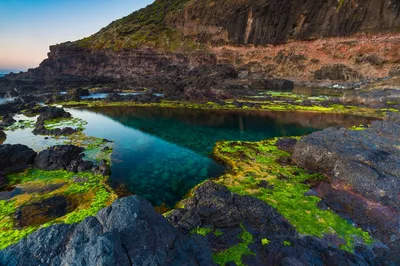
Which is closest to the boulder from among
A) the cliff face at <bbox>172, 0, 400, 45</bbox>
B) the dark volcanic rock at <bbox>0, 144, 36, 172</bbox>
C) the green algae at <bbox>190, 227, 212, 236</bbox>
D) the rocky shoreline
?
the rocky shoreline

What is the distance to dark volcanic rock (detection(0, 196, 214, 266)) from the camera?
282 inches

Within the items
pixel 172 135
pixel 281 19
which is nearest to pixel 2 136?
pixel 172 135

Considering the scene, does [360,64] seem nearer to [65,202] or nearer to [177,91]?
[177,91]

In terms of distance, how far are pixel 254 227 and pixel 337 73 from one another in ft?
310

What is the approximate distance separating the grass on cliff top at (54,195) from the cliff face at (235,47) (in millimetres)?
50740

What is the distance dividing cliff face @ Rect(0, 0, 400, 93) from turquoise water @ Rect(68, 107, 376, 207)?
88.0ft

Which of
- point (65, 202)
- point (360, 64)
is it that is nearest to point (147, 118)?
point (65, 202)

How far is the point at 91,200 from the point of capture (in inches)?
665

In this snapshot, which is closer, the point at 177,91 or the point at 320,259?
the point at 320,259

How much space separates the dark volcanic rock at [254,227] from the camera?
10664mm

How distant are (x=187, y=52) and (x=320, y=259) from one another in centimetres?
12084

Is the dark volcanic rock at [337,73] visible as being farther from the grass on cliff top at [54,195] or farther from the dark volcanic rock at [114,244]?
the dark volcanic rock at [114,244]

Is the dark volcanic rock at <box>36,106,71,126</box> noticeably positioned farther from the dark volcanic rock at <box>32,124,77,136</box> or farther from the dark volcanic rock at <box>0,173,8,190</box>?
the dark volcanic rock at <box>0,173,8,190</box>

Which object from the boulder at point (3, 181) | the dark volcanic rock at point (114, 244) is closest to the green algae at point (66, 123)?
the boulder at point (3, 181)
